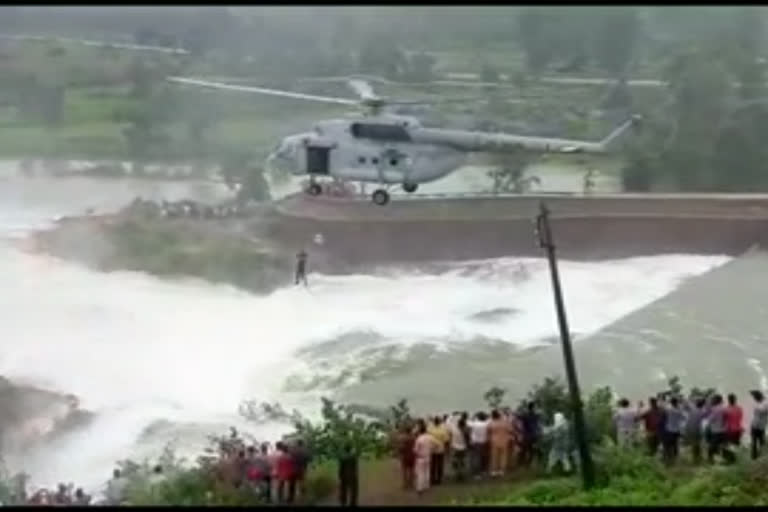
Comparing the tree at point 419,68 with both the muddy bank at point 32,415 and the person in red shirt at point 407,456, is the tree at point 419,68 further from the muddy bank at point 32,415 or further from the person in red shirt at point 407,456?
the person in red shirt at point 407,456

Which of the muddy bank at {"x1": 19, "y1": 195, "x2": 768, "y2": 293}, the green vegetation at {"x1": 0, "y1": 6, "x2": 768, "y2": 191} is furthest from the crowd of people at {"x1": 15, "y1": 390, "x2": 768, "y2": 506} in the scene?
the green vegetation at {"x1": 0, "y1": 6, "x2": 768, "y2": 191}

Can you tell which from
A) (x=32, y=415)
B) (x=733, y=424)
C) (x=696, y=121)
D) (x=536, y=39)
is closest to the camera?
(x=733, y=424)

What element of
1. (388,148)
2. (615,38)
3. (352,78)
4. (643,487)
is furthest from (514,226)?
(643,487)

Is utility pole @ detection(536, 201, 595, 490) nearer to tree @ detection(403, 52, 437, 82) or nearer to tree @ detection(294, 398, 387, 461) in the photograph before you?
tree @ detection(294, 398, 387, 461)

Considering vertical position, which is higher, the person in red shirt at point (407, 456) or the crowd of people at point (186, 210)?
the crowd of people at point (186, 210)

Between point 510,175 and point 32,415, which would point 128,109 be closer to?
point 510,175

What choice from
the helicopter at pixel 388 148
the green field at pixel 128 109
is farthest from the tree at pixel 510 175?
the helicopter at pixel 388 148

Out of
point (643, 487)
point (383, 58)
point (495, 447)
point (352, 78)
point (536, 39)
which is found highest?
point (536, 39)
